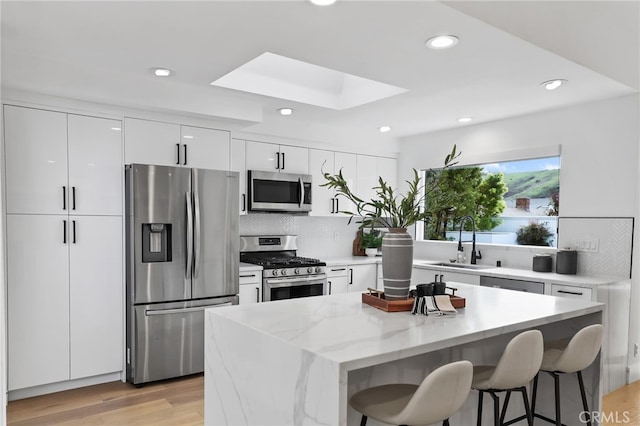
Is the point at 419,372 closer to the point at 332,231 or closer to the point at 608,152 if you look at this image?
the point at 608,152

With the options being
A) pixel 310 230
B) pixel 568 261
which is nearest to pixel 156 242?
pixel 310 230

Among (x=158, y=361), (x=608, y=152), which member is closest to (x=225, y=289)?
(x=158, y=361)

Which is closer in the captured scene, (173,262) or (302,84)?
(173,262)

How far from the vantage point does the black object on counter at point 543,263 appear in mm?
4230

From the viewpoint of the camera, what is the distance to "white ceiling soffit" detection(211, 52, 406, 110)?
3.88 m

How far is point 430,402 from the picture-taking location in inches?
66.7

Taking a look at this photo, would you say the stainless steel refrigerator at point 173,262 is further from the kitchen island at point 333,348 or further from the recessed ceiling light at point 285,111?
the kitchen island at point 333,348

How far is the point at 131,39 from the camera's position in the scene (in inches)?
110

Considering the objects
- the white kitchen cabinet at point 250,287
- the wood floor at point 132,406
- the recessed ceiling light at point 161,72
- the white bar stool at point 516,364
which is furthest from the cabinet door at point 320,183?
the white bar stool at point 516,364

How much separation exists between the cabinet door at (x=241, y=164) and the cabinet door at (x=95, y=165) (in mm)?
1183

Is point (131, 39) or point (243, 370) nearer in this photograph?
point (243, 370)

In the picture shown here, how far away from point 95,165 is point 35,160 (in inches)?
16.0

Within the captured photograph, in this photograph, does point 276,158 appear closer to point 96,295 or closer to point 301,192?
point 301,192

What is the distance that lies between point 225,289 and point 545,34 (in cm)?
310
